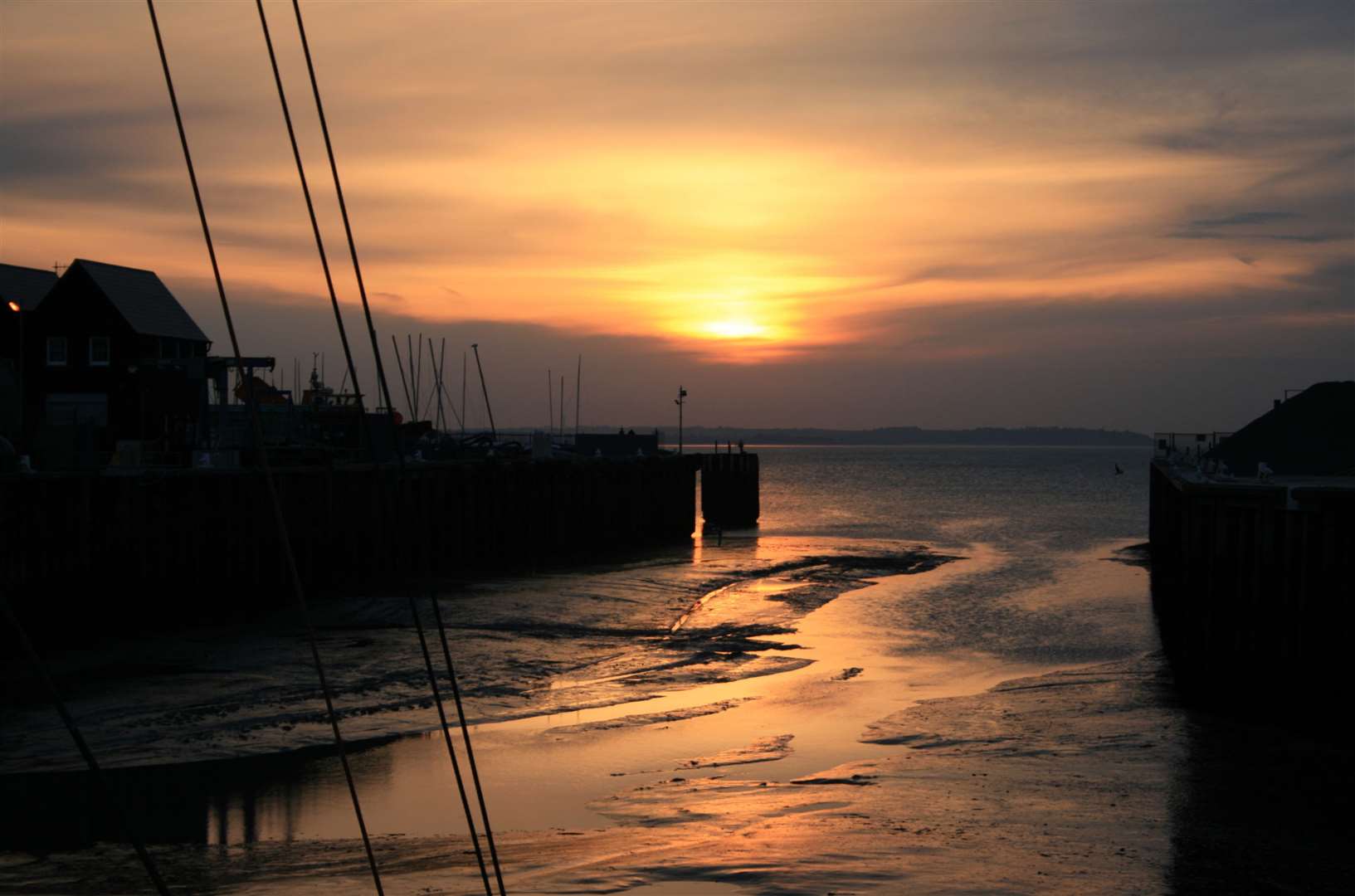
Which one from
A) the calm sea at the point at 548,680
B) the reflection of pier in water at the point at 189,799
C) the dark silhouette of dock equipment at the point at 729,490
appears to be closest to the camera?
the reflection of pier in water at the point at 189,799

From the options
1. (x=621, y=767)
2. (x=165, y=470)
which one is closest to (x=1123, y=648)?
(x=621, y=767)

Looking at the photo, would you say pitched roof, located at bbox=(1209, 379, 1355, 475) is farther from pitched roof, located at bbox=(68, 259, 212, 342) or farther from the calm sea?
pitched roof, located at bbox=(68, 259, 212, 342)

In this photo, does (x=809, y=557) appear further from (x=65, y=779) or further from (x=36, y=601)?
(x=65, y=779)

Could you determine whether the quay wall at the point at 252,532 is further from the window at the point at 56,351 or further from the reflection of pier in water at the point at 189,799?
the window at the point at 56,351

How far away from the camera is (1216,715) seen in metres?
19.6

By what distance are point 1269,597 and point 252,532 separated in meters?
25.2

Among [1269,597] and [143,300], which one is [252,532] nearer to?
[143,300]

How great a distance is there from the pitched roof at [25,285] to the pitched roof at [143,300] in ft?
16.6

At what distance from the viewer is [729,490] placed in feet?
261

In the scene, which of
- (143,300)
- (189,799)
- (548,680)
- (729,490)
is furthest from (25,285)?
(189,799)

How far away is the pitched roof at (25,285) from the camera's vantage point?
55.5 meters

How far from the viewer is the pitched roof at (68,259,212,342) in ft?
164

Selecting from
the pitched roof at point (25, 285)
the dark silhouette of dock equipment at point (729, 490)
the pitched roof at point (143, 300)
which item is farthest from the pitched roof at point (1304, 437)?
the pitched roof at point (25, 285)

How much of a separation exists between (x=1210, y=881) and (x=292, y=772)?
439 inches
